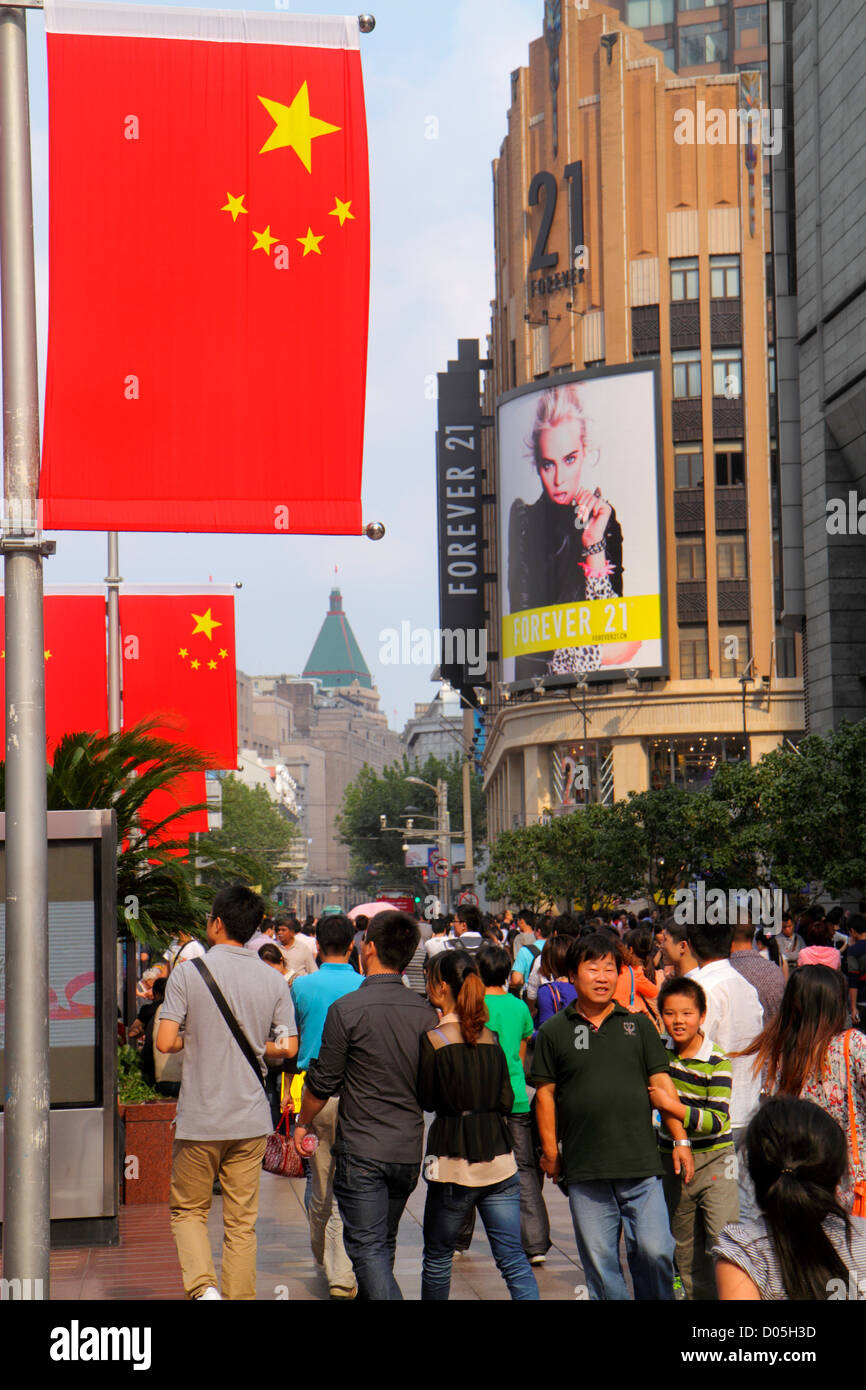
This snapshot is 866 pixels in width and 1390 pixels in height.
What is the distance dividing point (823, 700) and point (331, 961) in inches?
1153

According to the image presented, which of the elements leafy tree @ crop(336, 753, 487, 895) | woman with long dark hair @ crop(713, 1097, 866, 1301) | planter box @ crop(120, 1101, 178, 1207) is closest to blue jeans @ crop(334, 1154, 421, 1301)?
woman with long dark hair @ crop(713, 1097, 866, 1301)

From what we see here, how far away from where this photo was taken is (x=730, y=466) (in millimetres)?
66000

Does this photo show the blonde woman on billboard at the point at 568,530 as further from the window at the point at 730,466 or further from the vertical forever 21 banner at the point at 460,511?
the vertical forever 21 banner at the point at 460,511

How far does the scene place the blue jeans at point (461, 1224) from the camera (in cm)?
702

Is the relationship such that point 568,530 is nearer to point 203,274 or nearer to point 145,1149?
point 145,1149

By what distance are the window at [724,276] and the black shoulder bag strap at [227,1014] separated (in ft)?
207

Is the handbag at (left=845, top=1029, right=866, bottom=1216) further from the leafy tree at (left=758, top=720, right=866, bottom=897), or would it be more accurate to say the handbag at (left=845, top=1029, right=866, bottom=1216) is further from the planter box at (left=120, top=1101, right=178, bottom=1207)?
the leafy tree at (left=758, top=720, right=866, bottom=897)

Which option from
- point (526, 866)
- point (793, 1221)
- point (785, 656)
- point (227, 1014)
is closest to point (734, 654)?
point (785, 656)

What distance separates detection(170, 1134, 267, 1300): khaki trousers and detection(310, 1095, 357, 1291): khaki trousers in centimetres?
88

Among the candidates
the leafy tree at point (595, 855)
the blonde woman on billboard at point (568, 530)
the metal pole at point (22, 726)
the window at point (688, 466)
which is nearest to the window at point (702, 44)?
the window at point (688, 466)

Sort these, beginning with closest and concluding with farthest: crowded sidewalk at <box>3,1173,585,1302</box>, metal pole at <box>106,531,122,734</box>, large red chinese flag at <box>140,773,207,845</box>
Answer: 1. crowded sidewalk at <box>3,1173,585,1302</box>
2. large red chinese flag at <box>140,773,207,845</box>
3. metal pole at <box>106,531,122,734</box>

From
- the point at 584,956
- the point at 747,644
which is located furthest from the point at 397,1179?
the point at 747,644

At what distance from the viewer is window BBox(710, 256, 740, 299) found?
6681 centimetres
